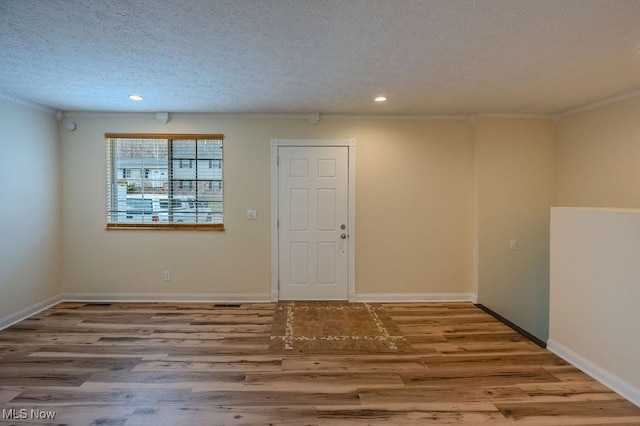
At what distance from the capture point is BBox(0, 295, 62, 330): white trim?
3.55 m

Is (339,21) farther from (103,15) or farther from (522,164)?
(522,164)

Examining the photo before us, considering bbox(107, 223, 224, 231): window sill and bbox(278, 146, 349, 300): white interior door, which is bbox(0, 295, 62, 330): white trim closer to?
bbox(107, 223, 224, 231): window sill

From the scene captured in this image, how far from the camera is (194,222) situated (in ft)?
14.4

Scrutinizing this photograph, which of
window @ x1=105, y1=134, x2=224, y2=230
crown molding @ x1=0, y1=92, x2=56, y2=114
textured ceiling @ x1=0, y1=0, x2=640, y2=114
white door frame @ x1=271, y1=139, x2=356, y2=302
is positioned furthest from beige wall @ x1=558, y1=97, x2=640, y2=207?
crown molding @ x1=0, y1=92, x2=56, y2=114

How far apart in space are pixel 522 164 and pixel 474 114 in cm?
91

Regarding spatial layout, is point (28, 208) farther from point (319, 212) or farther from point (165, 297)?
point (319, 212)

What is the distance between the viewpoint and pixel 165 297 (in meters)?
4.39

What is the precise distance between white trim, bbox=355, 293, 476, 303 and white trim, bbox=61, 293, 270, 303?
138 cm

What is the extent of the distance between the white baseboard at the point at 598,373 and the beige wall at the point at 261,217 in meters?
1.55

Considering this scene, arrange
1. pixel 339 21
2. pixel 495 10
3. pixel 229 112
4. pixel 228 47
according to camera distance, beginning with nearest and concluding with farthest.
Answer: pixel 495 10, pixel 339 21, pixel 228 47, pixel 229 112

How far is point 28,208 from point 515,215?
5954mm

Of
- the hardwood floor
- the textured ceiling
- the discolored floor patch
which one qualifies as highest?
the textured ceiling

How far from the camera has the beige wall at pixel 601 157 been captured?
342 centimetres

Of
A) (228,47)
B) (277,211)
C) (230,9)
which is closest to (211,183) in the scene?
(277,211)
